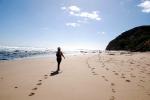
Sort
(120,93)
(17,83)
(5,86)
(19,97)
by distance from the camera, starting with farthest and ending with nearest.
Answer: (17,83), (5,86), (120,93), (19,97)

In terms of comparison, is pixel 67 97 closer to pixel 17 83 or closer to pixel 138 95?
pixel 138 95

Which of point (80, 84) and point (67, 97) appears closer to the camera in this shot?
point (67, 97)

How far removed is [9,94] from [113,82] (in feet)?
16.9

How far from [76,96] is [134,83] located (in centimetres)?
363

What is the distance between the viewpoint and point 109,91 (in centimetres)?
809

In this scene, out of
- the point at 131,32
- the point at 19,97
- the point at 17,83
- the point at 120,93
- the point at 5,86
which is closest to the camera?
the point at 19,97

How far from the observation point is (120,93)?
7.76 m

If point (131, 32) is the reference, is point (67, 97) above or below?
below

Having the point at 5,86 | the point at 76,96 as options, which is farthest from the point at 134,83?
the point at 5,86

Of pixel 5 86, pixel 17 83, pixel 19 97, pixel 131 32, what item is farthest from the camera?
pixel 131 32

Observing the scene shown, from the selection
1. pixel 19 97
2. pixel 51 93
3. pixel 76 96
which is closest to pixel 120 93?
pixel 76 96

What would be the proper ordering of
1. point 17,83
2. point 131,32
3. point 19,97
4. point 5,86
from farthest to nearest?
point 131,32 < point 17,83 < point 5,86 < point 19,97

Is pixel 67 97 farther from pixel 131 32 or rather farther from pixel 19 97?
pixel 131 32

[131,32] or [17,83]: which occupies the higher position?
[131,32]
